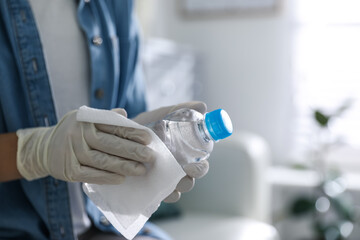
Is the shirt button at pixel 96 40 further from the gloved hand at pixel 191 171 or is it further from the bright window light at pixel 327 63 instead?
the bright window light at pixel 327 63

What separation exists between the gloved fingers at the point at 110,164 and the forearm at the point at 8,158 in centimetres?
19

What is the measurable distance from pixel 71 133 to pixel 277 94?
213 cm

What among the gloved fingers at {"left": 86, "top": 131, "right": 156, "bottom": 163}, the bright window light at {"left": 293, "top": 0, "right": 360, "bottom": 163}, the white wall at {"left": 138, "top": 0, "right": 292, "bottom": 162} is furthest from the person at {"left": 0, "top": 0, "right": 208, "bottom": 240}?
the bright window light at {"left": 293, "top": 0, "right": 360, "bottom": 163}

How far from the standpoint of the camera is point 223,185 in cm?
169

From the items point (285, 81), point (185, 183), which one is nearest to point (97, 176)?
point (185, 183)

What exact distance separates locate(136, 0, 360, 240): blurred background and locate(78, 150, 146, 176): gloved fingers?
136 cm

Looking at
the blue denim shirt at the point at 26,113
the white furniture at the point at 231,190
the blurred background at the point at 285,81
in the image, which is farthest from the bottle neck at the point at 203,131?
the blurred background at the point at 285,81

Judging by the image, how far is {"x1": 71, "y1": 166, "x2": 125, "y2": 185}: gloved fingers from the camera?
677mm

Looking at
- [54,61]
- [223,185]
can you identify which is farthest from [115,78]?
[223,185]

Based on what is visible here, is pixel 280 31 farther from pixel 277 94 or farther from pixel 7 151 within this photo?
pixel 7 151

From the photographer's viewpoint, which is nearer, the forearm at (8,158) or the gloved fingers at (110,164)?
the gloved fingers at (110,164)

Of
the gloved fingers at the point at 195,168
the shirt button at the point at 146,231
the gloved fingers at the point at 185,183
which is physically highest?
the gloved fingers at the point at 195,168

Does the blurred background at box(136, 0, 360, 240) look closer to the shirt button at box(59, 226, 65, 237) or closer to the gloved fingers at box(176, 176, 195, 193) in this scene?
the shirt button at box(59, 226, 65, 237)

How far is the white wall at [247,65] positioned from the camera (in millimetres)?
2652
